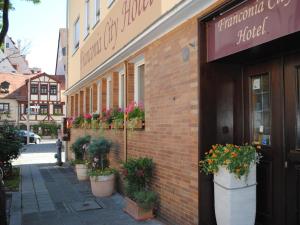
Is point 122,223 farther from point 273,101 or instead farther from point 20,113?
point 20,113

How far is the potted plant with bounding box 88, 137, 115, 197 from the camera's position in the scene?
9211 millimetres

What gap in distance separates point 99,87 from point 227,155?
8301mm

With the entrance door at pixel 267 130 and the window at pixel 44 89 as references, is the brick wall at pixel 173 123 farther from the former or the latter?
the window at pixel 44 89

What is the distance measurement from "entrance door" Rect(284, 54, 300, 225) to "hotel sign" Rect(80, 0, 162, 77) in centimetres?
309

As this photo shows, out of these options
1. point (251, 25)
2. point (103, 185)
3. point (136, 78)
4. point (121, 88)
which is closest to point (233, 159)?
point (251, 25)

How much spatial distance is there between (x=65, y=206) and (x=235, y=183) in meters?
4.70

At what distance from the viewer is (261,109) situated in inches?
217

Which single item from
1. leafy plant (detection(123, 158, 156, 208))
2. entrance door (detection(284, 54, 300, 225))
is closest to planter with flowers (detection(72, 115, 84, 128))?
leafy plant (detection(123, 158, 156, 208))

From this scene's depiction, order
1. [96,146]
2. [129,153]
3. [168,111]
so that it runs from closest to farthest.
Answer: [168,111] < [129,153] < [96,146]

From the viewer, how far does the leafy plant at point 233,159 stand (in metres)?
4.84

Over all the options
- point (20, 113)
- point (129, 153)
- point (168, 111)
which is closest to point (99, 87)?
point (129, 153)

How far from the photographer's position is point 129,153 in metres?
8.90

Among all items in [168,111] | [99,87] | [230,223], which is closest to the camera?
[230,223]

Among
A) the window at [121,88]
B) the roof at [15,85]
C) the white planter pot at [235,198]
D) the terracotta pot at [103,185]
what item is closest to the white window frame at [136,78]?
the window at [121,88]
